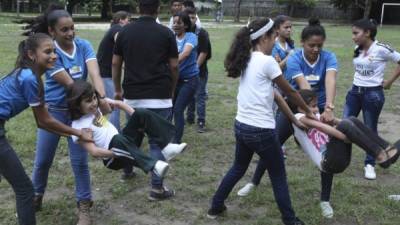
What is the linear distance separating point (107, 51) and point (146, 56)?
2275mm

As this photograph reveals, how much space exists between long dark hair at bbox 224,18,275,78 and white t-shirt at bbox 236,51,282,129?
5 centimetres

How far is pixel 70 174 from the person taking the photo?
5.80 meters

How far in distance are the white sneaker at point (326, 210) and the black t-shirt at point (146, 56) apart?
177 cm

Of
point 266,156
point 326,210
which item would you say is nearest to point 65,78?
point 266,156

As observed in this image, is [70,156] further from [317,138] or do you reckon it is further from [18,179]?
[317,138]

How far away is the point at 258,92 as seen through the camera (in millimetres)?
3969

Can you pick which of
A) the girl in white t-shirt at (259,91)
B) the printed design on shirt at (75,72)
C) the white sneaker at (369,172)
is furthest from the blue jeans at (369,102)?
the printed design on shirt at (75,72)

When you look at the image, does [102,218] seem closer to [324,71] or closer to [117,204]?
[117,204]

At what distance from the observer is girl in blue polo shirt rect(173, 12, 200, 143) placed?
6480 millimetres

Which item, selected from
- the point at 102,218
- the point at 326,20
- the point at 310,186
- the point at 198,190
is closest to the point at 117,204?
the point at 102,218

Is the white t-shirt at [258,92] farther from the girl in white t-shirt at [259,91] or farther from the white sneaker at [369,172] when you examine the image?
the white sneaker at [369,172]

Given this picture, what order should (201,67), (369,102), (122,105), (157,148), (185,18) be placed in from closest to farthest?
(122,105) → (157,148) → (369,102) → (185,18) → (201,67)

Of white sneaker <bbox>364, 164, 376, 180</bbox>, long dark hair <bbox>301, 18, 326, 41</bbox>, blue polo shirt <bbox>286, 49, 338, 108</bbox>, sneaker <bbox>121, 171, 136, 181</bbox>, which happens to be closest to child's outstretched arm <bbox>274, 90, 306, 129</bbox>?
blue polo shirt <bbox>286, 49, 338, 108</bbox>

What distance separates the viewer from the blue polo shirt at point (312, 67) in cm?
489
